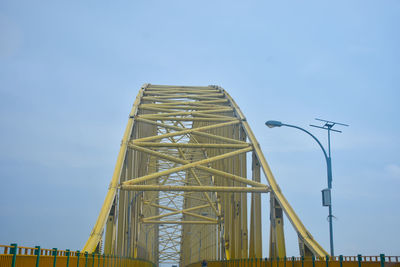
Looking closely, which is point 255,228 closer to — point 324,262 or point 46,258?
point 324,262

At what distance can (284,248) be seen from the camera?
21281 millimetres

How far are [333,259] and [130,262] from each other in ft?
40.0

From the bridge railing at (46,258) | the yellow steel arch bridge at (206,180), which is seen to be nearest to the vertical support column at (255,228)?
the yellow steel arch bridge at (206,180)

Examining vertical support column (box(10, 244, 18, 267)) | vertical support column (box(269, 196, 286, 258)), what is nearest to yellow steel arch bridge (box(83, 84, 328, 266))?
vertical support column (box(269, 196, 286, 258))

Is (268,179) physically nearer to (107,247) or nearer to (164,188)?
(164,188)

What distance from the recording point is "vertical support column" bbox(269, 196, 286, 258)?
69.5ft

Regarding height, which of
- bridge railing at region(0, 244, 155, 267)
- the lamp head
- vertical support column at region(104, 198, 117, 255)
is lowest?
bridge railing at region(0, 244, 155, 267)

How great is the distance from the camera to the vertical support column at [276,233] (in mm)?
21188

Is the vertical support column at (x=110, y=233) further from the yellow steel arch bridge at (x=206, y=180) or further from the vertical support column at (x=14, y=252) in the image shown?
the vertical support column at (x=14, y=252)

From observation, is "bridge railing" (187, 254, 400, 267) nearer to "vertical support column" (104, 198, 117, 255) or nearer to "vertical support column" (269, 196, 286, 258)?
"vertical support column" (269, 196, 286, 258)

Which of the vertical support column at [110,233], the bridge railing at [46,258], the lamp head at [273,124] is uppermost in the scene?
the lamp head at [273,124]

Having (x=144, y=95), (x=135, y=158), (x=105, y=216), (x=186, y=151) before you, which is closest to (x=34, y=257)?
(x=105, y=216)

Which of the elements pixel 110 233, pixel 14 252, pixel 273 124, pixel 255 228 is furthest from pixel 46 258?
pixel 255 228

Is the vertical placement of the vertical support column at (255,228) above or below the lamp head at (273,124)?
below
